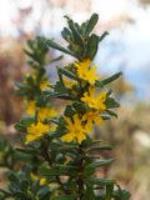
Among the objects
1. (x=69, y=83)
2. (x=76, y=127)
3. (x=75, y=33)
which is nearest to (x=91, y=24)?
(x=75, y=33)

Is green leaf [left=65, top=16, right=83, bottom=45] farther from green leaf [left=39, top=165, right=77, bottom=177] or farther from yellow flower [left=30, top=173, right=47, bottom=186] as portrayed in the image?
yellow flower [left=30, top=173, right=47, bottom=186]

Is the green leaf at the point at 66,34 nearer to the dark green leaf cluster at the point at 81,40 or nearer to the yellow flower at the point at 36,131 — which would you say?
the dark green leaf cluster at the point at 81,40

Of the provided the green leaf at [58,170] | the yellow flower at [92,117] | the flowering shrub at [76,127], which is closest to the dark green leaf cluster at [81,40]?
the flowering shrub at [76,127]

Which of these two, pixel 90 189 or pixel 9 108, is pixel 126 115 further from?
pixel 90 189

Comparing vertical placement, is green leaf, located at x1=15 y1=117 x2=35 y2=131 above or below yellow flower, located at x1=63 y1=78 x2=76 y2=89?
below

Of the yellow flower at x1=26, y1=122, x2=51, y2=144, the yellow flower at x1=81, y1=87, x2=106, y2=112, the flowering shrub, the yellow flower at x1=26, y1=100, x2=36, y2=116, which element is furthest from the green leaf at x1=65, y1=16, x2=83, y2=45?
the yellow flower at x1=26, y1=100, x2=36, y2=116
